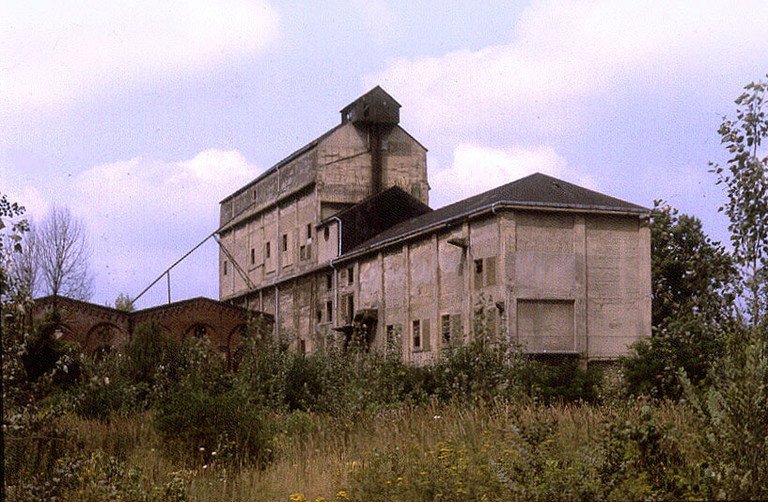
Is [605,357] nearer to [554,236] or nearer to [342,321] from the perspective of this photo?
[554,236]

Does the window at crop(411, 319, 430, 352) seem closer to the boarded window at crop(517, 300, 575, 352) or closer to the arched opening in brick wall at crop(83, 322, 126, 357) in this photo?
the boarded window at crop(517, 300, 575, 352)

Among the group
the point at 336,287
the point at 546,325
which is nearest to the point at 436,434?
the point at 546,325

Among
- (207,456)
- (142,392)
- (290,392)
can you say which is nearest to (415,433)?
(207,456)

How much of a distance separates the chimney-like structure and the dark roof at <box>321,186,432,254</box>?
1663 mm

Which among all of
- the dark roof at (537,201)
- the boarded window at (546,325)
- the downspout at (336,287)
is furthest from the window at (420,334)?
the downspout at (336,287)

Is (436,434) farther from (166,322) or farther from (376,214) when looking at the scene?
(166,322)

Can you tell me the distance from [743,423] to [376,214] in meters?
34.5

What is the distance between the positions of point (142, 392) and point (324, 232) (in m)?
21.1

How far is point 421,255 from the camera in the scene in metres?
34.6

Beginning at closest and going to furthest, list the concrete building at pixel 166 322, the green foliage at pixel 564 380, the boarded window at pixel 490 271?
1. the green foliage at pixel 564 380
2. the boarded window at pixel 490 271
3. the concrete building at pixel 166 322

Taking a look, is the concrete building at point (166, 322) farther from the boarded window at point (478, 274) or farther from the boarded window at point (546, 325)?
the boarded window at point (546, 325)

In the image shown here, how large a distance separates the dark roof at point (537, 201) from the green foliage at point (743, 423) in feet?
73.8

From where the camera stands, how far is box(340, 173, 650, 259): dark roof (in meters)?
30.7

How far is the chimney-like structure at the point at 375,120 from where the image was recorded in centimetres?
4325
